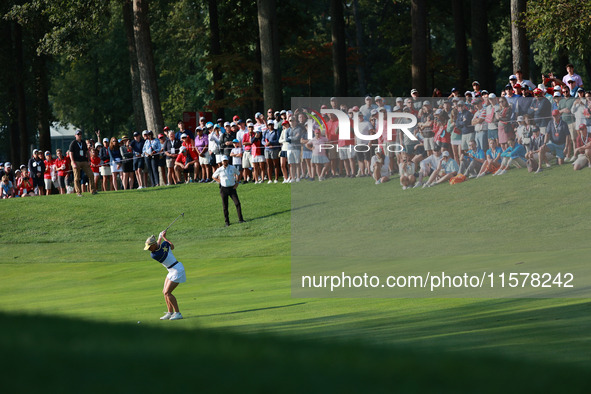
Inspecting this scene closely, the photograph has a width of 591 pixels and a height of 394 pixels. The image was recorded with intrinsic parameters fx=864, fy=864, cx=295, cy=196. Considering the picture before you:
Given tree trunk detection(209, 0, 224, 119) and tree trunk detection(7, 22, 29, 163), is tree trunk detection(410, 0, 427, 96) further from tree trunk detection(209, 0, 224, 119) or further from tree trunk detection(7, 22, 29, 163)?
tree trunk detection(7, 22, 29, 163)

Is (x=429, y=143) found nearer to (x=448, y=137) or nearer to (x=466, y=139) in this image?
(x=448, y=137)

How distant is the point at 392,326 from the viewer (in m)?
12.3

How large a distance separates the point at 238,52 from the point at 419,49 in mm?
17706

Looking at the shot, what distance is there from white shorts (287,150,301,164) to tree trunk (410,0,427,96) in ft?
21.7

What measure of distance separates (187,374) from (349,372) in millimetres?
1032

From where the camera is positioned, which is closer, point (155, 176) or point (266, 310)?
point (266, 310)

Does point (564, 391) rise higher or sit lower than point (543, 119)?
lower

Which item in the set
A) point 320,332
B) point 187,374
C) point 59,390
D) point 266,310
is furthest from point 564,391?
point 266,310

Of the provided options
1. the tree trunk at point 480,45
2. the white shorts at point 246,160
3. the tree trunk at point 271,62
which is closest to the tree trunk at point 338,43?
the tree trunk at point 271,62

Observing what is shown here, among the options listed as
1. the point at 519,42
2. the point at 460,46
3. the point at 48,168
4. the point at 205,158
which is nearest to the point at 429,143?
the point at 519,42

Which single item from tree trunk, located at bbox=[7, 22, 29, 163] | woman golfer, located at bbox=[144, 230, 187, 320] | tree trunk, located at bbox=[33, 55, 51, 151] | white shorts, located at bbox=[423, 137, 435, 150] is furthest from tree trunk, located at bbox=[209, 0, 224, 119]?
woman golfer, located at bbox=[144, 230, 187, 320]

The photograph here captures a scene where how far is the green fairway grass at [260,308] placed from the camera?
505 cm

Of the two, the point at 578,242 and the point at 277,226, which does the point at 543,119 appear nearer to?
the point at 578,242

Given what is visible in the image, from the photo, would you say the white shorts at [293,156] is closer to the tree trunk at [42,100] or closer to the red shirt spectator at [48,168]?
the red shirt spectator at [48,168]
